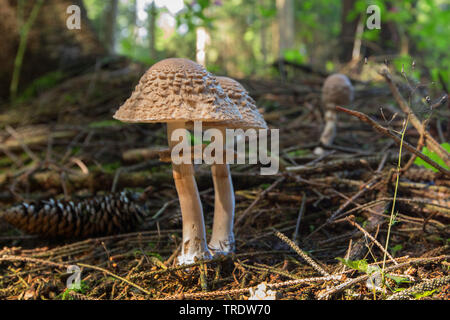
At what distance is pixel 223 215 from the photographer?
2.16m

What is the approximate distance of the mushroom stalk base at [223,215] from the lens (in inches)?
83.6

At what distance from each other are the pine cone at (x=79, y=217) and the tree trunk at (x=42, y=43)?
3.92 m

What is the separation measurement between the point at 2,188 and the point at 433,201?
11.9ft

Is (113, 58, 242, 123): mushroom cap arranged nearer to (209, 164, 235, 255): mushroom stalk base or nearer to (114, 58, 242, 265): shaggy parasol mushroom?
(114, 58, 242, 265): shaggy parasol mushroom

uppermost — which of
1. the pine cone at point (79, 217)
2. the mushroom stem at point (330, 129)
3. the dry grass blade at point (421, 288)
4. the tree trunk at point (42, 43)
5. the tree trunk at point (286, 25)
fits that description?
the tree trunk at point (286, 25)

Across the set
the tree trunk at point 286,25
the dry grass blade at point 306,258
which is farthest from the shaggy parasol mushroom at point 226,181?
the tree trunk at point 286,25

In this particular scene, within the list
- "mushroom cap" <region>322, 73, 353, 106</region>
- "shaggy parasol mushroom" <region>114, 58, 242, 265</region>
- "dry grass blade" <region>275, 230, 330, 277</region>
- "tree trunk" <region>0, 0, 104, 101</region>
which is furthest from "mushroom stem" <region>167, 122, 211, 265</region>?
"tree trunk" <region>0, 0, 104, 101</region>

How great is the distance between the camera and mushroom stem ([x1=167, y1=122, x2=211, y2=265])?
199 cm

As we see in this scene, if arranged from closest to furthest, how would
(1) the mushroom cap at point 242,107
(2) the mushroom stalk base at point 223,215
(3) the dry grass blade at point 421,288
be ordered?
(3) the dry grass blade at point 421,288, (1) the mushroom cap at point 242,107, (2) the mushroom stalk base at point 223,215

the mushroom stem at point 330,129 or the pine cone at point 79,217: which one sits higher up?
the mushroom stem at point 330,129

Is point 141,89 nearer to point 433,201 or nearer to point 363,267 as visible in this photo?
point 363,267

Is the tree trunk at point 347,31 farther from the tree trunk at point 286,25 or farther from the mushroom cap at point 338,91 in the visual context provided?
the mushroom cap at point 338,91

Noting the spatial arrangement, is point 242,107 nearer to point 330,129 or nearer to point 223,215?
point 223,215

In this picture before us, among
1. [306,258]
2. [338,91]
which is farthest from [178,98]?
[338,91]
